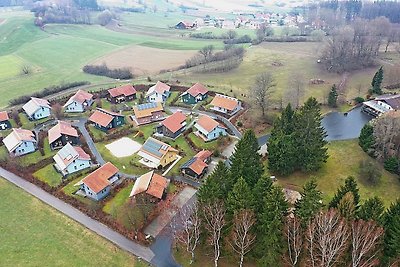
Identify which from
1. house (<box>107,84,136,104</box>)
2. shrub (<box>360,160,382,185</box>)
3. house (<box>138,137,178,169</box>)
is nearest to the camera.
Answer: shrub (<box>360,160,382,185</box>)

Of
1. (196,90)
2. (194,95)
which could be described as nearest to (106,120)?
(194,95)

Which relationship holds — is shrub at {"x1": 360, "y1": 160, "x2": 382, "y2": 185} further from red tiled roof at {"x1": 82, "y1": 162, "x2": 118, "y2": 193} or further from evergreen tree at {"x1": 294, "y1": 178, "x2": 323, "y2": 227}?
red tiled roof at {"x1": 82, "y1": 162, "x2": 118, "y2": 193}

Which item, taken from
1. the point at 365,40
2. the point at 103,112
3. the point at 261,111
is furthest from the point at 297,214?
the point at 365,40

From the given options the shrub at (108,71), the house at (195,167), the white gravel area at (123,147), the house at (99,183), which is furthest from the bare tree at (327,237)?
the shrub at (108,71)

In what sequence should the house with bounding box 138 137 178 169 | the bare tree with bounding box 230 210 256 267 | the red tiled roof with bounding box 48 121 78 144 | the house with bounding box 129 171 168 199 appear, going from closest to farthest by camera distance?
the bare tree with bounding box 230 210 256 267 < the house with bounding box 129 171 168 199 < the house with bounding box 138 137 178 169 < the red tiled roof with bounding box 48 121 78 144

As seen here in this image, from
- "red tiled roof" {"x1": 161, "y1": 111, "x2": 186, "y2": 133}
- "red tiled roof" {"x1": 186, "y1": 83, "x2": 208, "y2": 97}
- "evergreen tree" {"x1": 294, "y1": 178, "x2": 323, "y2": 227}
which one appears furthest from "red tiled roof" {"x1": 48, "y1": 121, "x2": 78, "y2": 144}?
"evergreen tree" {"x1": 294, "y1": 178, "x2": 323, "y2": 227}

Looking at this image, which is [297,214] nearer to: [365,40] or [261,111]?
[261,111]

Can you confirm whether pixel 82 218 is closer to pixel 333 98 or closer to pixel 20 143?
pixel 20 143
